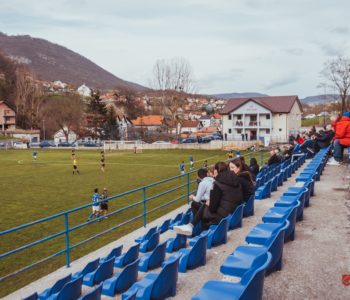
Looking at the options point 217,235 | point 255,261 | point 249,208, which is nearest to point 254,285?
point 255,261

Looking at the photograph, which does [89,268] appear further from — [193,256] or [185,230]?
[193,256]

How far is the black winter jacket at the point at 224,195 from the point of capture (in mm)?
6816

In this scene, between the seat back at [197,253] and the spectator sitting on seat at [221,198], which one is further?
the spectator sitting on seat at [221,198]

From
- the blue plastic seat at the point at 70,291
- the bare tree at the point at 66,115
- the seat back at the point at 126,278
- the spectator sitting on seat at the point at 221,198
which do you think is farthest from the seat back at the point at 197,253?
the bare tree at the point at 66,115

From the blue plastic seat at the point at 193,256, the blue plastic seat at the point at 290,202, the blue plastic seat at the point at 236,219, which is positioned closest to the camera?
the blue plastic seat at the point at 193,256

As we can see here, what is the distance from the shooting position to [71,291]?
4676mm

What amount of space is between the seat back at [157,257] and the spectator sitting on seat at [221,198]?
134 centimetres

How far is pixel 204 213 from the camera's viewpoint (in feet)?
23.1

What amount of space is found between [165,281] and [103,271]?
1843 mm

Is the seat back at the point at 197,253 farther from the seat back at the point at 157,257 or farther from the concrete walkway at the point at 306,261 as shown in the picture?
the seat back at the point at 157,257

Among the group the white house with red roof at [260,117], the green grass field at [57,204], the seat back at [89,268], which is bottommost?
the green grass field at [57,204]

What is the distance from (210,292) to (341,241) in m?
3.49

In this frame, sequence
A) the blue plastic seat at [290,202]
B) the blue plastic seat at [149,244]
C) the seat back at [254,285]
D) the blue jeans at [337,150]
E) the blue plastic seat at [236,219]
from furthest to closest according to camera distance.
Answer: the blue jeans at [337,150]
the blue plastic seat at [149,244]
the blue plastic seat at [236,219]
the blue plastic seat at [290,202]
the seat back at [254,285]

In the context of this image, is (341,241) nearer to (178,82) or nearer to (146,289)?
(146,289)
